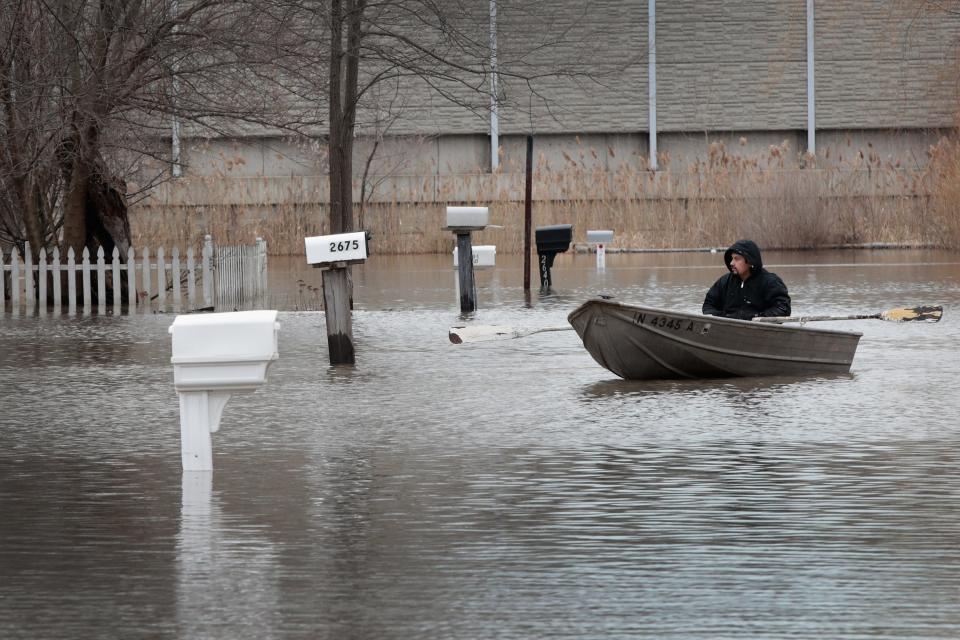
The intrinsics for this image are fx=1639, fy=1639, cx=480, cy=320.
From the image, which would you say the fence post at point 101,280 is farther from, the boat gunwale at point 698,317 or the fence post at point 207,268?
the boat gunwale at point 698,317

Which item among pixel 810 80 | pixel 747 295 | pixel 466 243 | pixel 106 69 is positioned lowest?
pixel 747 295

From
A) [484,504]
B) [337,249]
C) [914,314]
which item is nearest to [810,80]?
[914,314]

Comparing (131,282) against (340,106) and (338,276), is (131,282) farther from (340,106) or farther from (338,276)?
(338,276)

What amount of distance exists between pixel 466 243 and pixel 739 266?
7.86 meters

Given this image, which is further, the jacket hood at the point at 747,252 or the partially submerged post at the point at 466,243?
the partially submerged post at the point at 466,243

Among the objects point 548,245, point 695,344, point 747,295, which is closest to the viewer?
point 695,344

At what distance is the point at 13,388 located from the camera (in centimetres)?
1365

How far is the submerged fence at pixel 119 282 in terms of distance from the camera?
22.8 m

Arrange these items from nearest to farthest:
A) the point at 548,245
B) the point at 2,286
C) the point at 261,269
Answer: the point at 2,286 → the point at 261,269 → the point at 548,245

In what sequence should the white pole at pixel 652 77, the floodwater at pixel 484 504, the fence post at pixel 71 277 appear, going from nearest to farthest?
1. the floodwater at pixel 484 504
2. the fence post at pixel 71 277
3. the white pole at pixel 652 77

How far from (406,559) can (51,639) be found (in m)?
1.69

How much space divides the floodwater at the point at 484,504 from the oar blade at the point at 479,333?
356mm

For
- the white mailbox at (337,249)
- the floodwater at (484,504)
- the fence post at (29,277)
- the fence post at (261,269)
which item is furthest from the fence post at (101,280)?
the white mailbox at (337,249)

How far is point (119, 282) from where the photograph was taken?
23703 mm
